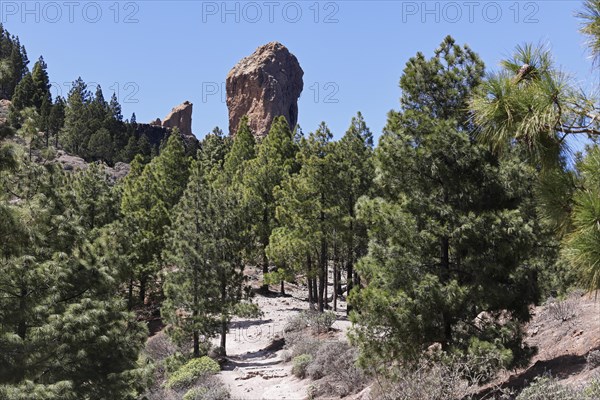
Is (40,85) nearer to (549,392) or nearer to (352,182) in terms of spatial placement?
(352,182)

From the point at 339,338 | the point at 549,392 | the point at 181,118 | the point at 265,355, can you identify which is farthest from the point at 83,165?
the point at 549,392

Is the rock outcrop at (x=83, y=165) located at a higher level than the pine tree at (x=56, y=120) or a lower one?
lower

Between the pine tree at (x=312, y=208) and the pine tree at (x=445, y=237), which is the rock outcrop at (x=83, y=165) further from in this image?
the pine tree at (x=445, y=237)

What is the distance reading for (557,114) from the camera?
18.9ft

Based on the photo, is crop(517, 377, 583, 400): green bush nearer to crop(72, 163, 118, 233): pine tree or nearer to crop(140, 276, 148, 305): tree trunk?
crop(72, 163, 118, 233): pine tree

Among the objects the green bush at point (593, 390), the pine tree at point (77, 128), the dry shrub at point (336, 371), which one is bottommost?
the dry shrub at point (336, 371)

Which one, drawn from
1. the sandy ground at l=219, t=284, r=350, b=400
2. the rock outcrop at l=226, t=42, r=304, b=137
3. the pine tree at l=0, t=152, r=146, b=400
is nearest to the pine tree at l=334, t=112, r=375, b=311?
the sandy ground at l=219, t=284, r=350, b=400

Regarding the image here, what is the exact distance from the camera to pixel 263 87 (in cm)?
10488

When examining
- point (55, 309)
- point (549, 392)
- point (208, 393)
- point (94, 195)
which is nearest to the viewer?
point (549, 392)

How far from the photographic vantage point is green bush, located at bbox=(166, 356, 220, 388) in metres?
20.1

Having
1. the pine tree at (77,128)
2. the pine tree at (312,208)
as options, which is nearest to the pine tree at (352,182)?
the pine tree at (312,208)

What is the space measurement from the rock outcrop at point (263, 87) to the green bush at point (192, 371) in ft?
269

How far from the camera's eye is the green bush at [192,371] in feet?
65.8

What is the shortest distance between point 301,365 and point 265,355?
16.9 ft
